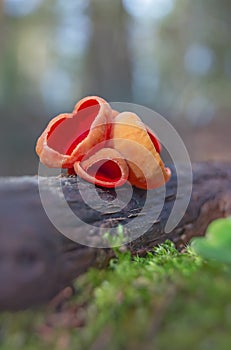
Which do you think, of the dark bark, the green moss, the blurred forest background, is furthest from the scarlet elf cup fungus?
the dark bark

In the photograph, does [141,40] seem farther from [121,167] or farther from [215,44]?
[121,167]

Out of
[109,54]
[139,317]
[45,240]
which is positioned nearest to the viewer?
[139,317]

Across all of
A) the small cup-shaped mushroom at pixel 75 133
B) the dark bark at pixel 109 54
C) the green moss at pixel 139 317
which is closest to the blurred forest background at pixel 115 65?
the dark bark at pixel 109 54

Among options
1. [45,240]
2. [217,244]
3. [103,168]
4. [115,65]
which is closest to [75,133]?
[103,168]

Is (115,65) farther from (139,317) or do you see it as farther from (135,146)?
(139,317)

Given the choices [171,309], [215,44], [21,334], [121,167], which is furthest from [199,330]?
[215,44]

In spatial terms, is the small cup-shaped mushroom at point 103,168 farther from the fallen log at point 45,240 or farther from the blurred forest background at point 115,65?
the blurred forest background at point 115,65
